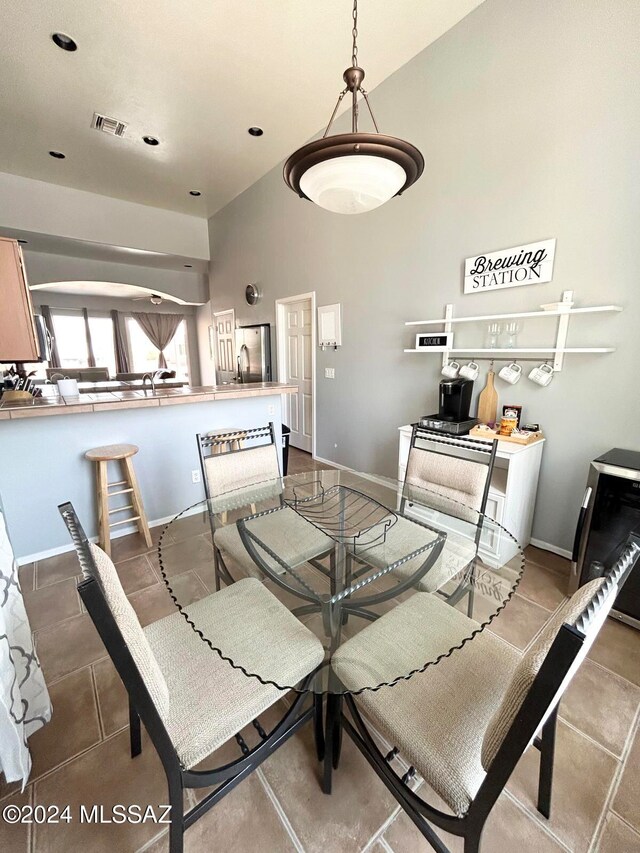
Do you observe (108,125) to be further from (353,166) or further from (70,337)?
(70,337)

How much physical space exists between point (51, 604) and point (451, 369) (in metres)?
3.00

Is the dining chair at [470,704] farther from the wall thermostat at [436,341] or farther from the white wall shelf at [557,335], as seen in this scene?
the wall thermostat at [436,341]

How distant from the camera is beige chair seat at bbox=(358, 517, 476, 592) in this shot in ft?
4.61

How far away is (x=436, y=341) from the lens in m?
2.73

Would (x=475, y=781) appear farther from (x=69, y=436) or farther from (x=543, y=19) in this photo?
(x=543, y=19)

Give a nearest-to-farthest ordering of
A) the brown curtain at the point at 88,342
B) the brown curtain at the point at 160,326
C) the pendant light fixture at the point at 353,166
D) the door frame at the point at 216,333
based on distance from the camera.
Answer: the pendant light fixture at the point at 353,166 → the door frame at the point at 216,333 → the brown curtain at the point at 88,342 → the brown curtain at the point at 160,326

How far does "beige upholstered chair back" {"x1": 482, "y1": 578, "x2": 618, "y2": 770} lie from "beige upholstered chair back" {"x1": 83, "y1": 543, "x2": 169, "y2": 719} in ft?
2.34

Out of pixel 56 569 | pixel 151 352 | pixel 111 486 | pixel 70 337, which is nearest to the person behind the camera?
pixel 56 569

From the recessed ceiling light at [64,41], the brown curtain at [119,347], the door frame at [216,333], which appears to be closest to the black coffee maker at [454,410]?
the recessed ceiling light at [64,41]

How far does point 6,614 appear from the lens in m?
1.05

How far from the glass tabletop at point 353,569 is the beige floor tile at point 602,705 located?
0.56 meters

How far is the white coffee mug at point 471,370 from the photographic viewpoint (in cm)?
256

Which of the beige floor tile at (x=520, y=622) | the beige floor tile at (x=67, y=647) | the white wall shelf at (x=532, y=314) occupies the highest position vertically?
the white wall shelf at (x=532, y=314)

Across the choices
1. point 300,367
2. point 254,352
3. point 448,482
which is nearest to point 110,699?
point 448,482
